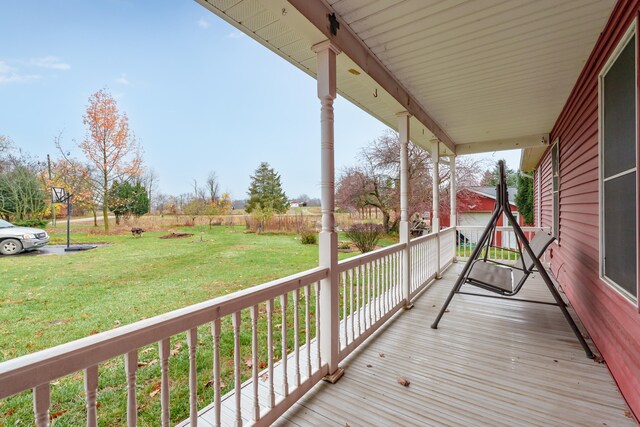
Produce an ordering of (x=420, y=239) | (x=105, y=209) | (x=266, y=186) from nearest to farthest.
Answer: (x=420, y=239)
(x=105, y=209)
(x=266, y=186)

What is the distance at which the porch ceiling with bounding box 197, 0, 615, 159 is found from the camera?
Answer: 1944mm

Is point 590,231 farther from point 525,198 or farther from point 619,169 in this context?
point 525,198

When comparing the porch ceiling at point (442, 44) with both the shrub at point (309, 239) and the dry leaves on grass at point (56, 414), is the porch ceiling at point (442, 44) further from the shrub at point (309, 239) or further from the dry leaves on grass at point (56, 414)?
the shrub at point (309, 239)

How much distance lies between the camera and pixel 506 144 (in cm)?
584

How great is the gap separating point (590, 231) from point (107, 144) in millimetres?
6313

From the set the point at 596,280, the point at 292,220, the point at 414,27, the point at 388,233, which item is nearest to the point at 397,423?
the point at 596,280

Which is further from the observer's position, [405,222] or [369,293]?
[405,222]

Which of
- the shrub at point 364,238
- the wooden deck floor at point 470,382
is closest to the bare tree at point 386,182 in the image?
the shrub at point 364,238

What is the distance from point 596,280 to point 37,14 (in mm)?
5837

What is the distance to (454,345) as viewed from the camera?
2.63 metres

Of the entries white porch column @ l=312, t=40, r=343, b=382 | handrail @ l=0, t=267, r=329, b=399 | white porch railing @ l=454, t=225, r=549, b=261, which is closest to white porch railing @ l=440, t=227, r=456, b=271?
white porch railing @ l=454, t=225, r=549, b=261

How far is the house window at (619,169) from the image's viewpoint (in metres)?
1.78

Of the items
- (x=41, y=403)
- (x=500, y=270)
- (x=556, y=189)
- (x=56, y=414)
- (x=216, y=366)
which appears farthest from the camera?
(x=556, y=189)

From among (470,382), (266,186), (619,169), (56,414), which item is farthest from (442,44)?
(266,186)
